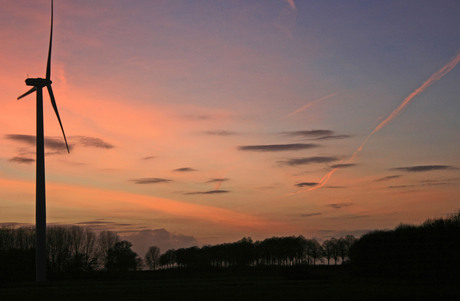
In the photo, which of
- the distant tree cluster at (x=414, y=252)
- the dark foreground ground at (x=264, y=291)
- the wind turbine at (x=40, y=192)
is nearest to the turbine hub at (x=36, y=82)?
the wind turbine at (x=40, y=192)

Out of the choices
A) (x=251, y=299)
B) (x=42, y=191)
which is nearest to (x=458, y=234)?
(x=251, y=299)

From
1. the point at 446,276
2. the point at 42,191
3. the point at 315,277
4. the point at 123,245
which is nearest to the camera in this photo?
the point at 446,276

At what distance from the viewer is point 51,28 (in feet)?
249

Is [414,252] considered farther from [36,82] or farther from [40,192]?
[36,82]

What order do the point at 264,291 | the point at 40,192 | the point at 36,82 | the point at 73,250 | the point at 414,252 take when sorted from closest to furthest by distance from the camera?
the point at 264,291, the point at 40,192, the point at 414,252, the point at 36,82, the point at 73,250

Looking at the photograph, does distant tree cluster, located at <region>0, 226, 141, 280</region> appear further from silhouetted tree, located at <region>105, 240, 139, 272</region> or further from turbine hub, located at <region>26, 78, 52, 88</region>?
turbine hub, located at <region>26, 78, 52, 88</region>

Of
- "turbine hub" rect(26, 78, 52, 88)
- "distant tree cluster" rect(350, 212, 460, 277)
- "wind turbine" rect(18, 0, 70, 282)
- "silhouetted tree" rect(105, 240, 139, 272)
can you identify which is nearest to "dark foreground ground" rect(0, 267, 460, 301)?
"distant tree cluster" rect(350, 212, 460, 277)

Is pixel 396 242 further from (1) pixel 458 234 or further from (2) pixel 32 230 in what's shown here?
(2) pixel 32 230

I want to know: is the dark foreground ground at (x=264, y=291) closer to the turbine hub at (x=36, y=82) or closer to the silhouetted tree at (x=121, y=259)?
the turbine hub at (x=36, y=82)

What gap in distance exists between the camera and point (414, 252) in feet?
246

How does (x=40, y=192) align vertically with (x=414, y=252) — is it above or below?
above

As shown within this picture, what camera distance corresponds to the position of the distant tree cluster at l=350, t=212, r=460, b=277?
228 feet

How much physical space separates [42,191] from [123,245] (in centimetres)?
12209

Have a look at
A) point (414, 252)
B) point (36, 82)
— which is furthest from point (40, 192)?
point (414, 252)
